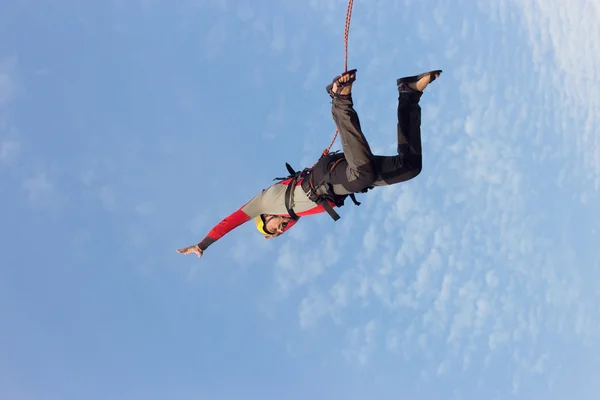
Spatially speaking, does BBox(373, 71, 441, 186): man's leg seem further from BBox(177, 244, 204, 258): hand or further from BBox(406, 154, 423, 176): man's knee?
BBox(177, 244, 204, 258): hand

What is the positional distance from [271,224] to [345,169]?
196cm

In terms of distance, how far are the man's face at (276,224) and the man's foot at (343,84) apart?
2656 millimetres

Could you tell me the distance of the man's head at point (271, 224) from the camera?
912 cm

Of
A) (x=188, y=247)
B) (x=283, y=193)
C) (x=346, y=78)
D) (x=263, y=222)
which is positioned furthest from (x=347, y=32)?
(x=188, y=247)

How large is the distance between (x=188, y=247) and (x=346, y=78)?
425 centimetres

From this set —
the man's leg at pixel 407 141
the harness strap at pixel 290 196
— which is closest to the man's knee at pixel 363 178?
the man's leg at pixel 407 141

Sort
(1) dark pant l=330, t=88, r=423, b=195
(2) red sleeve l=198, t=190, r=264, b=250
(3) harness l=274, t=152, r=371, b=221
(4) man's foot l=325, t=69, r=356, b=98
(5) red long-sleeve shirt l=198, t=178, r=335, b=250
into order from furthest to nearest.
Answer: (2) red sleeve l=198, t=190, r=264, b=250 → (5) red long-sleeve shirt l=198, t=178, r=335, b=250 → (3) harness l=274, t=152, r=371, b=221 → (1) dark pant l=330, t=88, r=423, b=195 → (4) man's foot l=325, t=69, r=356, b=98

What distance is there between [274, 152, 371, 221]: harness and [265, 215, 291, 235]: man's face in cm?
35

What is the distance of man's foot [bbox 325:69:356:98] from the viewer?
6.97 metres

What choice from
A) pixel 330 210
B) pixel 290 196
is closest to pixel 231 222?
pixel 290 196

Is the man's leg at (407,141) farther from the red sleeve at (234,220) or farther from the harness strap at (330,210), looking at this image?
the red sleeve at (234,220)

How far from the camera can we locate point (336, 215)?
27.9 feet

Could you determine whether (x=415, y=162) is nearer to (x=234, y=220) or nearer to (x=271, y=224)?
(x=271, y=224)

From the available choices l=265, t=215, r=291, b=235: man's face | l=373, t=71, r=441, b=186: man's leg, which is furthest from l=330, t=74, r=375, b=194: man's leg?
l=265, t=215, r=291, b=235: man's face
